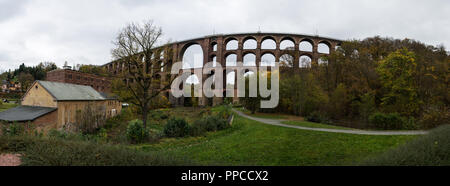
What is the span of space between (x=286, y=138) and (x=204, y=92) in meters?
29.1

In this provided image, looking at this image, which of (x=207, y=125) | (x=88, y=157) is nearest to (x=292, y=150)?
(x=88, y=157)

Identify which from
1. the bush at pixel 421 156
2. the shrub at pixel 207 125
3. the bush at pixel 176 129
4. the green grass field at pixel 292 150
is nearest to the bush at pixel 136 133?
the green grass field at pixel 292 150

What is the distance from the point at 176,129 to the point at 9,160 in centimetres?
655

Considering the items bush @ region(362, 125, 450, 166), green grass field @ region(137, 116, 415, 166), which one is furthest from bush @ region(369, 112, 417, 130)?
bush @ region(362, 125, 450, 166)

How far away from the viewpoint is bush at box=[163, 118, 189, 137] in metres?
10.4

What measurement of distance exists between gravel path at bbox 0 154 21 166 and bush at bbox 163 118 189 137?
6.21m

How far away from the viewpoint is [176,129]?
34.2 feet

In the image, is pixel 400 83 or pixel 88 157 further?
pixel 400 83

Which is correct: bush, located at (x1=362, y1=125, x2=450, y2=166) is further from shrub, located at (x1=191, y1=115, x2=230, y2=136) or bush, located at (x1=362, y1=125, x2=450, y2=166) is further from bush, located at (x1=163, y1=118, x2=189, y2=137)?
bush, located at (x1=163, y1=118, x2=189, y2=137)

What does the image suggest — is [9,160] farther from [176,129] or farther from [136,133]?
[176,129]

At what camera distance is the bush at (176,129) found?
1041 cm

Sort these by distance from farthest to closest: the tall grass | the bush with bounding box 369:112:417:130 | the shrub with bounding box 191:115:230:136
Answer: the bush with bounding box 369:112:417:130
the shrub with bounding box 191:115:230:136
the tall grass

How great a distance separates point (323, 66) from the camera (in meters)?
23.3

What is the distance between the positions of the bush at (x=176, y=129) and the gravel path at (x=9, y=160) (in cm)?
621
